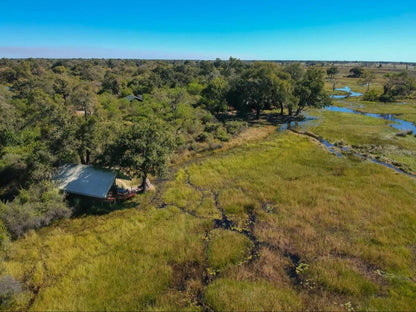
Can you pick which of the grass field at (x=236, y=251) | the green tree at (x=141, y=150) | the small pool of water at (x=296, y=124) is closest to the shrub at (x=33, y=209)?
the grass field at (x=236, y=251)

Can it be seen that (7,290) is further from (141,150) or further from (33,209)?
(141,150)

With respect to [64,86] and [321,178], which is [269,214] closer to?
[321,178]

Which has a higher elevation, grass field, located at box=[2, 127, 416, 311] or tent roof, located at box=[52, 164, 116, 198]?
tent roof, located at box=[52, 164, 116, 198]

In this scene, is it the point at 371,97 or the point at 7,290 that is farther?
the point at 371,97

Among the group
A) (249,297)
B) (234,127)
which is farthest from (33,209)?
(234,127)

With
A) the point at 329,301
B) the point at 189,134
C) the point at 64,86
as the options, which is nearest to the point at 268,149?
the point at 189,134

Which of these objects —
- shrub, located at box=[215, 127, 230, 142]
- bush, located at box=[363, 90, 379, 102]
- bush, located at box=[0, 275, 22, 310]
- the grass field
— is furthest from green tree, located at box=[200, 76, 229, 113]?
bush, located at box=[363, 90, 379, 102]

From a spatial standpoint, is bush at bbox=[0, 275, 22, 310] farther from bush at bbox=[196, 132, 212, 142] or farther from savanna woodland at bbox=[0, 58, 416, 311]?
bush at bbox=[196, 132, 212, 142]
